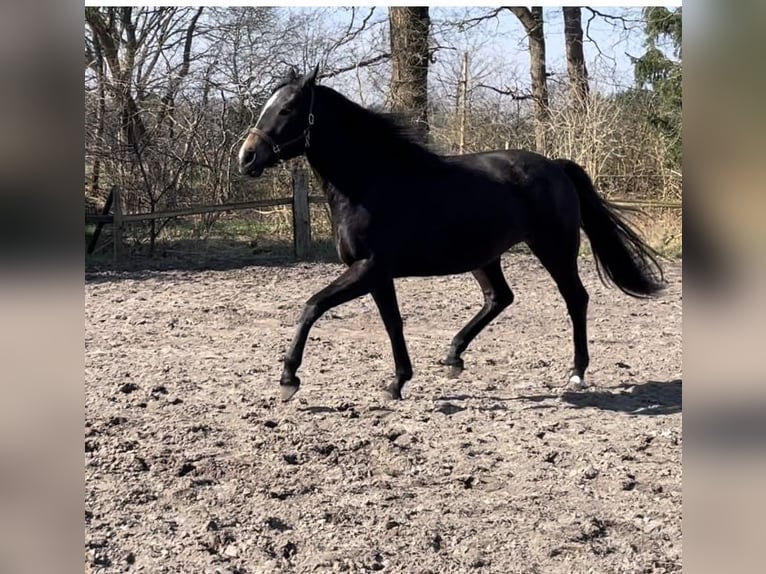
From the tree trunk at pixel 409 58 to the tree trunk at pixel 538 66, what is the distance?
6.42ft

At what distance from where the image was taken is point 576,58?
14.1m

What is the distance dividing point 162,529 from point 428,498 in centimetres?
110

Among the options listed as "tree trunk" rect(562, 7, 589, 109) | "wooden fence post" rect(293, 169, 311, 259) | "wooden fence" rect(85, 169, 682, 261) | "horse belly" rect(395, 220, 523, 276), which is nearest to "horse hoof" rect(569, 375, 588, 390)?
"horse belly" rect(395, 220, 523, 276)

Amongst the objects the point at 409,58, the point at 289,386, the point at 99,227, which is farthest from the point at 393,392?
the point at 409,58

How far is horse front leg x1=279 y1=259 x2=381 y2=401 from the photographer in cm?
445

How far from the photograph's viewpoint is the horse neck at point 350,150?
4.61 m

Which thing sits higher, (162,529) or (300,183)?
(300,183)

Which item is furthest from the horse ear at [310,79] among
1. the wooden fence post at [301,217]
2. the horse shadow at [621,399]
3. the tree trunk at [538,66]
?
the tree trunk at [538,66]

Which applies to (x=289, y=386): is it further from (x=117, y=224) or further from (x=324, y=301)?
(x=117, y=224)

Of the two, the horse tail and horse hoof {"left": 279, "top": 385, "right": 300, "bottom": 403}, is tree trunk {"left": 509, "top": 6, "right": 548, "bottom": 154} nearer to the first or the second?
the horse tail

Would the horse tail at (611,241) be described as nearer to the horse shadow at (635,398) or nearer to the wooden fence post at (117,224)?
the horse shadow at (635,398)
